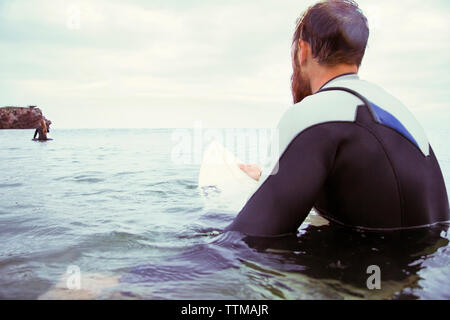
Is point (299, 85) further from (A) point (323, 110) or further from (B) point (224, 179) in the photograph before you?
(B) point (224, 179)

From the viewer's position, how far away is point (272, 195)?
1.74 m

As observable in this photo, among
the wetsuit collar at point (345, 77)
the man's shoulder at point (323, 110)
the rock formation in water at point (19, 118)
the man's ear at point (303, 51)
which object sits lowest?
the man's shoulder at point (323, 110)

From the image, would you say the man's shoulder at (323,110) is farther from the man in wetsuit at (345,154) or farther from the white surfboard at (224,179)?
the white surfboard at (224,179)

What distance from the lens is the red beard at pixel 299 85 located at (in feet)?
7.43

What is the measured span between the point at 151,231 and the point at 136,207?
1.19 m

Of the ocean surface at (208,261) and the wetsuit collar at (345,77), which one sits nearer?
the ocean surface at (208,261)

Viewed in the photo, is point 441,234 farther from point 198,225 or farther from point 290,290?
point 198,225

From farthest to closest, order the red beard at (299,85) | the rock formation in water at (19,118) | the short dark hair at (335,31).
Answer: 1. the rock formation in water at (19,118)
2. the red beard at (299,85)
3. the short dark hair at (335,31)

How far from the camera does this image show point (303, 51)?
2104mm

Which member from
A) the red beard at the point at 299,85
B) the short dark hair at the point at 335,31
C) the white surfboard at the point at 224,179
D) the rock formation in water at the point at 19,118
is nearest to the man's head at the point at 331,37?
the short dark hair at the point at 335,31

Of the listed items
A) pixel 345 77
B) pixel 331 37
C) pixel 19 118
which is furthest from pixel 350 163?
pixel 19 118

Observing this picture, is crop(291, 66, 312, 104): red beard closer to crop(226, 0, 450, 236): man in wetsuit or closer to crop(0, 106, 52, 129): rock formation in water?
crop(226, 0, 450, 236): man in wetsuit
